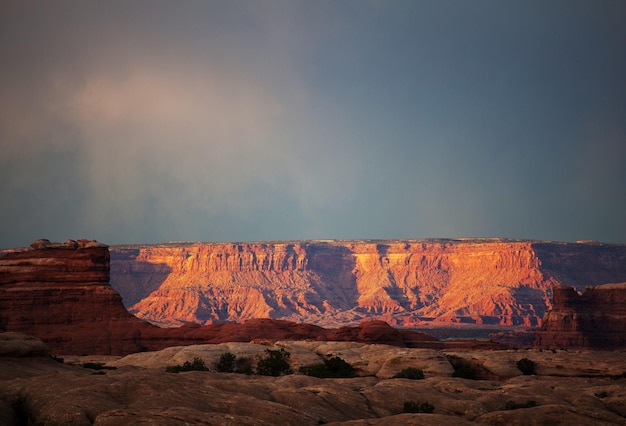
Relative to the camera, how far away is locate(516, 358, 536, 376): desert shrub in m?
72.8

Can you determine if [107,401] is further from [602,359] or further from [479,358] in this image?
[602,359]

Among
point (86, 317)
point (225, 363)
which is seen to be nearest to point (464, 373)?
point (225, 363)

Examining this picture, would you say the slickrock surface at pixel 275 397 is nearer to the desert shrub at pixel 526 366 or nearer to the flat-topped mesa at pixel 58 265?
the desert shrub at pixel 526 366

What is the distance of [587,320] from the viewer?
128625 millimetres

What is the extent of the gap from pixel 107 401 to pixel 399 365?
42272 mm

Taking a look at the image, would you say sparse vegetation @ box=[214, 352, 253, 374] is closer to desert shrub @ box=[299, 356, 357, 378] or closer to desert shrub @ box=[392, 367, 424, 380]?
desert shrub @ box=[299, 356, 357, 378]

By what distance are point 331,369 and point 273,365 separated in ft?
15.3

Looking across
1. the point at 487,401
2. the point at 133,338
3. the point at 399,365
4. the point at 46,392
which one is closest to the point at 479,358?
the point at 399,365

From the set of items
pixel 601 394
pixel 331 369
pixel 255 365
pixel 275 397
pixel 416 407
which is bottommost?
pixel 601 394

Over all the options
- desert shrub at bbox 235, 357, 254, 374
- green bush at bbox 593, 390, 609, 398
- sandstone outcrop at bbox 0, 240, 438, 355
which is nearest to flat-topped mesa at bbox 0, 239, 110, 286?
sandstone outcrop at bbox 0, 240, 438, 355

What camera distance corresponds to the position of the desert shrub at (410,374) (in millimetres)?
63562

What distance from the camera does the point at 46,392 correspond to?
30484 millimetres

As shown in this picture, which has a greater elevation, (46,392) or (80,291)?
(80,291)

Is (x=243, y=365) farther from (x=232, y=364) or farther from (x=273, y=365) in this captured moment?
(x=273, y=365)
